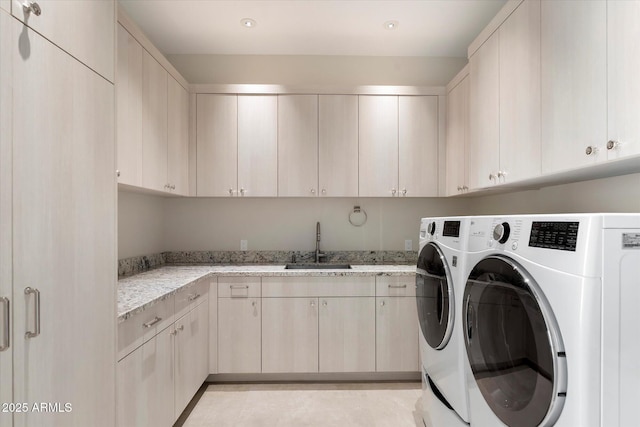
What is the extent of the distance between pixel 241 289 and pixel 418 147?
1900 millimetres

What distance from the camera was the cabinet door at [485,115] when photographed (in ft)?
6.32

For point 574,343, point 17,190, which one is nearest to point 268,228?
point 17,190

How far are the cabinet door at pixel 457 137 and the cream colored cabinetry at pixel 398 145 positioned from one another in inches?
4.5

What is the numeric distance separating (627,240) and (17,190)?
5.06 ft

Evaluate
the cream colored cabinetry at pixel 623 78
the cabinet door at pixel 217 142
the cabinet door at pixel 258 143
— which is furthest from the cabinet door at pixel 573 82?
the cabinet door at pixel 217 142

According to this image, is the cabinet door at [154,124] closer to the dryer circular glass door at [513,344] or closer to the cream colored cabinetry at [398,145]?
the cream colored cabinetry at [398,145]

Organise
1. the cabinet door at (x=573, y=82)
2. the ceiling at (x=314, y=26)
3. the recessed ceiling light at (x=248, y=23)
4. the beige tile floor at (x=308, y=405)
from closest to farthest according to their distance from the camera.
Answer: the cabinet door at (x=573, y=82) → the beige tile floor at (x=308, y=405) → the ceiling at (x=314, y=26) → the recessed ceiling light at (x=248, y=23)

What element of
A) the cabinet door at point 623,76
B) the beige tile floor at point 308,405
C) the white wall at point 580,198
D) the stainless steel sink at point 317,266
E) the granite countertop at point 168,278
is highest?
the cabinet door at point 623,76

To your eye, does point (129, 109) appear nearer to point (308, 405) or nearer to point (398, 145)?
point (398, 145)

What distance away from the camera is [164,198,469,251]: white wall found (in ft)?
10.2

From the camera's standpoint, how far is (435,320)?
1676 mm

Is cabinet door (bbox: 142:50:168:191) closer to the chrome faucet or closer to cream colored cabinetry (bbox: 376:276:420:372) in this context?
the chrome faucet

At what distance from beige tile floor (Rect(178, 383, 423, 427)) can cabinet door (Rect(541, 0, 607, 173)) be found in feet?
5.93

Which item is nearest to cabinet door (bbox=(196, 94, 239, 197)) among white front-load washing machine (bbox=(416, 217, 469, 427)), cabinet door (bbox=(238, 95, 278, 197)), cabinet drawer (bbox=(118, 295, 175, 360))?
cabinet door (bbox=(238, 95, 278, 197))
